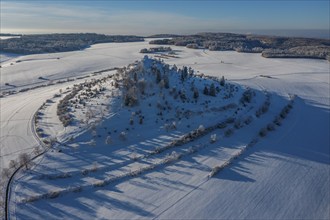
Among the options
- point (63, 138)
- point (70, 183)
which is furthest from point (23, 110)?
point (70, 183)

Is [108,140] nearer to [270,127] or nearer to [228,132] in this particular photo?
[228,132]

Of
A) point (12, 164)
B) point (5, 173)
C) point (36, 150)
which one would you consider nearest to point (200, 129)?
point (36, 150)

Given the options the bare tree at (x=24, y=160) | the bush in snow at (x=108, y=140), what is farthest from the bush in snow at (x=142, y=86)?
the bare tree at (x=24, y=160)

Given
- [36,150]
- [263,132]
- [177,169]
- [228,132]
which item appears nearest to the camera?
[177,169]

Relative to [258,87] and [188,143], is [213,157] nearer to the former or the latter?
[188,143]

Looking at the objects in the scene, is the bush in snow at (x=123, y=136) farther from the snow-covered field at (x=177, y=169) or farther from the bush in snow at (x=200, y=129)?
the bush in snow at (x=200, y=129)

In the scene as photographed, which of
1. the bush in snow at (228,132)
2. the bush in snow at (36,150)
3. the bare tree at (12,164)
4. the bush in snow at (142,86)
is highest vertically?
the bush in snow at (142,86)

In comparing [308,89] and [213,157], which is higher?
[308,89]

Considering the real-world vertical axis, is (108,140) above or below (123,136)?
below
